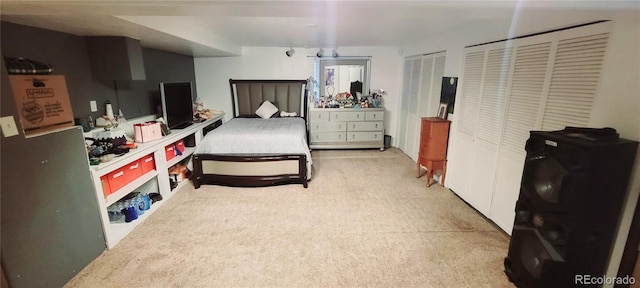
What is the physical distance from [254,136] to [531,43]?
10.2ft

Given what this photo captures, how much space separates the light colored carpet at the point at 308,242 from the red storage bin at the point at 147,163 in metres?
0.48

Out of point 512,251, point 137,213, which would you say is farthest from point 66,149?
point 512,251

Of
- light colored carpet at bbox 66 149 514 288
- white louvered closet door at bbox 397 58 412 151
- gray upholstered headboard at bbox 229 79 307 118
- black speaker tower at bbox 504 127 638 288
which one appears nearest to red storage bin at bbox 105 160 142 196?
light colored carpet at bbox 66 149 514 288

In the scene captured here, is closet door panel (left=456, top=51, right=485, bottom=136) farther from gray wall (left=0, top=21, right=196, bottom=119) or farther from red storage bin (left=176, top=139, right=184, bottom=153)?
gray wall (left=0, top=21, right=196, bottom=119)

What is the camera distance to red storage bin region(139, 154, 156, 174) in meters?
2.98

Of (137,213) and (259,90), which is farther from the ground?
(259,90)

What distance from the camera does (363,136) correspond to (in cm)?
559

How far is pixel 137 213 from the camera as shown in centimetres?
282

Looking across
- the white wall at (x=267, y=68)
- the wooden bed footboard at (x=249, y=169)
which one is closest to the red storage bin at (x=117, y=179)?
the wooden bed footboard at (x=249, y=169)

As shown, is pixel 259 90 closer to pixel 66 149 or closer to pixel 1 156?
pixel 66 149

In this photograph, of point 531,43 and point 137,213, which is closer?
point 531,43

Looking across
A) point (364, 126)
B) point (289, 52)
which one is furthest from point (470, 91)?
point (289, 52)

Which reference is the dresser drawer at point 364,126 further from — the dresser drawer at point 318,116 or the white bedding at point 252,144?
the white bedding at point 252,144

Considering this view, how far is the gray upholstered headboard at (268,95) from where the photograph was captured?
5.59m
